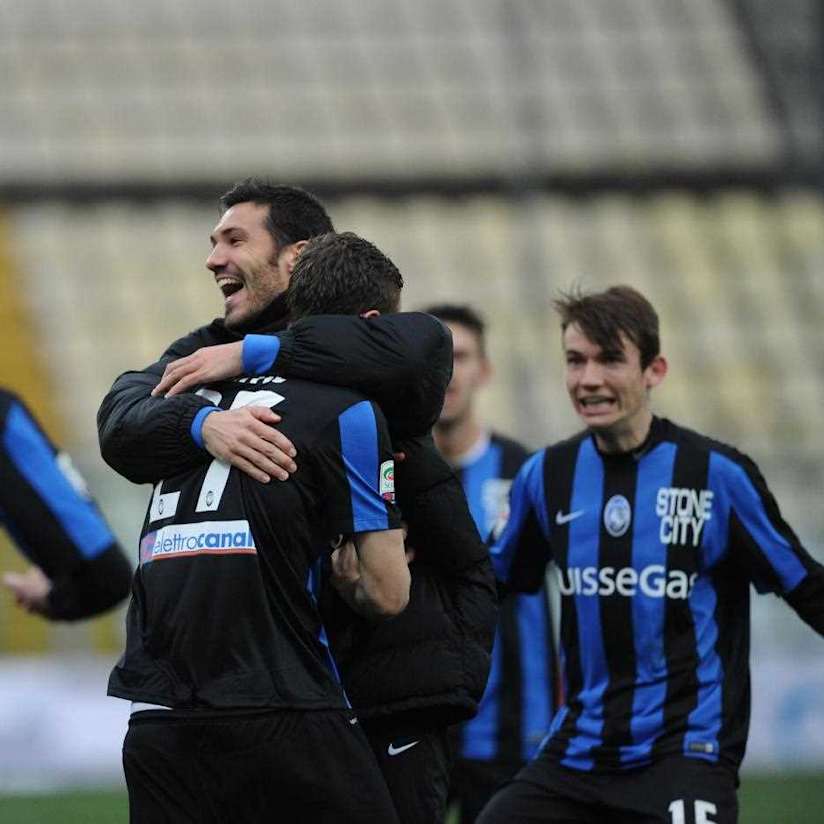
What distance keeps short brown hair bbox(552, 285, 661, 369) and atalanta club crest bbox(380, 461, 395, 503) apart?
1.25m

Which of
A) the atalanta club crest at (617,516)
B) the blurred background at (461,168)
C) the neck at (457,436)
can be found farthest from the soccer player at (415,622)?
the blurred background at (461,168)

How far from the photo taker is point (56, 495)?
15.0 ft

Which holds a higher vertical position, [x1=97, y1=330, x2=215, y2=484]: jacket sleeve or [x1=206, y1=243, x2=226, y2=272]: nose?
[x1=206, y1=243, x2=226, y2=272]: nose

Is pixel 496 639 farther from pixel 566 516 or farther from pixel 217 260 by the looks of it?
pixel 217 260

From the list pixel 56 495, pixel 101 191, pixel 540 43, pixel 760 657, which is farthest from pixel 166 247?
pixel 56 495

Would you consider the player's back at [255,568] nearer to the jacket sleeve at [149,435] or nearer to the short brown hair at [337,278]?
the jacket sleeve at [149,435]

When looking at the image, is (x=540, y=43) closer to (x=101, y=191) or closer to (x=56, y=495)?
(x=101, y=191)

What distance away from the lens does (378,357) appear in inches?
133

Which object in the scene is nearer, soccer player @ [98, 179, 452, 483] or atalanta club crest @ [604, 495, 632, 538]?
soccer player @ [98, 179, 452, 483]

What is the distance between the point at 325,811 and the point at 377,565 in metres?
0.50

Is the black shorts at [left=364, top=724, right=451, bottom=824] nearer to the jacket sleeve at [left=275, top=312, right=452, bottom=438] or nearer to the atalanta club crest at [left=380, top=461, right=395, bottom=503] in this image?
the atalanta club crest at [left=380, top=461, right=395, bottom=503]

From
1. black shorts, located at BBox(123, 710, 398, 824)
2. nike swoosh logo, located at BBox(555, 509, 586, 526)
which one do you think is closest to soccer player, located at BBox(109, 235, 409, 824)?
black shorts, located at BBox(123, 710, 398, 824)

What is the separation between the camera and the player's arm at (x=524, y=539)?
4.68 meters

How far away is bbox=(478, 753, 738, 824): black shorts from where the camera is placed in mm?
4180
